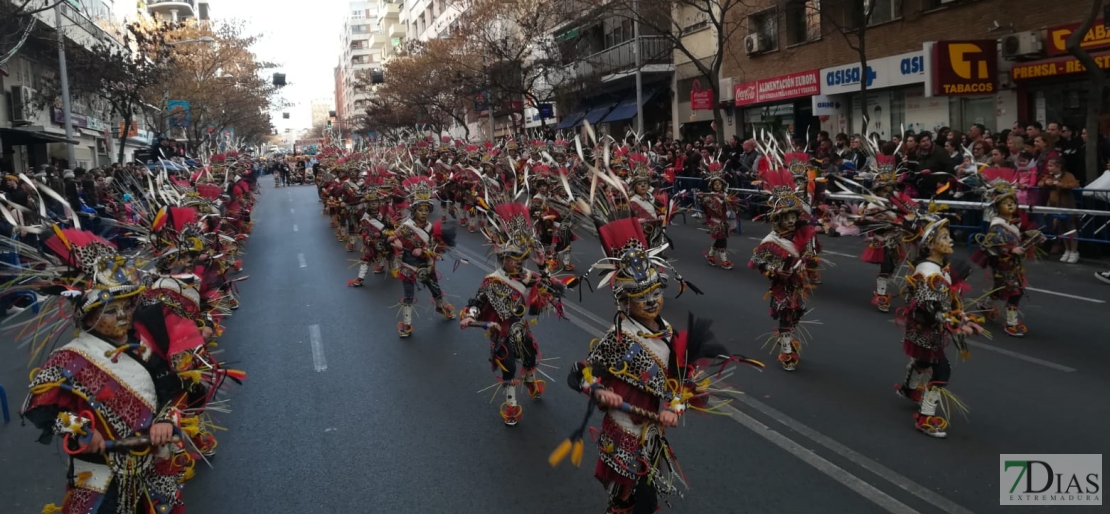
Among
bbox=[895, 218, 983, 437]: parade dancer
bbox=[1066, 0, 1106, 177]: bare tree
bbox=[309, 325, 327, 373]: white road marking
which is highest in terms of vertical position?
bbox=[1066, 0, 1106, 177]: bare tree

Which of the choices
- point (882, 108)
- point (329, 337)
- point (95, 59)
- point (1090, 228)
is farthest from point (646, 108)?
point (329, 337)

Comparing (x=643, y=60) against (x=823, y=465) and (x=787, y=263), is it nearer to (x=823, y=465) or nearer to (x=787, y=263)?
(x=787, y=263)

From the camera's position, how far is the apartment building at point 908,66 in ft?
62.1

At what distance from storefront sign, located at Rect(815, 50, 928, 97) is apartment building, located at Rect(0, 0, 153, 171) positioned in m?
22.1

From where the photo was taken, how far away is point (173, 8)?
3383 inches

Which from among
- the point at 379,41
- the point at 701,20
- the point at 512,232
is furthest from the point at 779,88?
the point at 379,41

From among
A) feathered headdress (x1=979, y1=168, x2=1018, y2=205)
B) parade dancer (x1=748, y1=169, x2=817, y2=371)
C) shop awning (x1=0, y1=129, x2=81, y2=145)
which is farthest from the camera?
shop awning (x1=0, y1=129, x2=81, y2=145)

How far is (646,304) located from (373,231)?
10505mm

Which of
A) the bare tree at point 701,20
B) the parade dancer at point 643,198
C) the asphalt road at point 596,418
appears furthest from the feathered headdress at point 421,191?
the bare tree at point 701,20

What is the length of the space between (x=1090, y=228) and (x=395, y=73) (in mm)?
43610

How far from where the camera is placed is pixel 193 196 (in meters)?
12.4

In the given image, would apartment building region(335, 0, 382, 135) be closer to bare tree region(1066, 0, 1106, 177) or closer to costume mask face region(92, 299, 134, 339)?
bare tree region(1066, 0, 1106, 177)

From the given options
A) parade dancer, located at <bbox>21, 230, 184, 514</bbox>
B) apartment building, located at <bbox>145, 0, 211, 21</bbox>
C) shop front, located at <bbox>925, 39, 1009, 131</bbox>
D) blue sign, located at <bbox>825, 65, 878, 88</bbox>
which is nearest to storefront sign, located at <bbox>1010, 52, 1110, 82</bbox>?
shop front, located at <bbox>925, 39, 1009, 131</bbox>

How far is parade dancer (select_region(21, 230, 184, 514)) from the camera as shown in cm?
445
